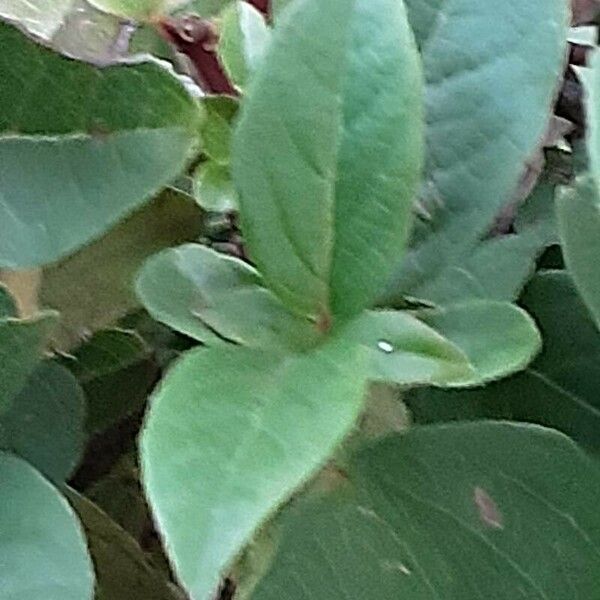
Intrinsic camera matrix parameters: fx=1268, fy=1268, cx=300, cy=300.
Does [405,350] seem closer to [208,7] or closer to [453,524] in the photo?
[453,524]

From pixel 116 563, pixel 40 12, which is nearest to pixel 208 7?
pixel 40 12

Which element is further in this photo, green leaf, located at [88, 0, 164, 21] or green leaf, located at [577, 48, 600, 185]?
green leaf, located at [88, 0, 164, 21]

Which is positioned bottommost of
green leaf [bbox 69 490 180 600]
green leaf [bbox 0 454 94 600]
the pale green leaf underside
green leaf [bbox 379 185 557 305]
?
green leaf [bbox 69 490 180 600]

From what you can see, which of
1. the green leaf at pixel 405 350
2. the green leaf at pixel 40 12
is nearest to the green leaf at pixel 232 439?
the green leaf at pixel 405 350

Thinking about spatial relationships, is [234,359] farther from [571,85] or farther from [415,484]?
[571,85]

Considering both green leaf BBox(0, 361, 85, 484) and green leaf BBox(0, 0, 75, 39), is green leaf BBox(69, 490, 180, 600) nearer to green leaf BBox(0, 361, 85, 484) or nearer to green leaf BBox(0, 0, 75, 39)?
green leaf BBox(0, 361, 85, 484)

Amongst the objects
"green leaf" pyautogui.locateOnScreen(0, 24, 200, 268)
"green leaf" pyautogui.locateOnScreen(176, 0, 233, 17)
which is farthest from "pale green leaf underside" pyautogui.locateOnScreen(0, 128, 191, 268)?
"green leaf" pyautogui.locateOnScreen(176, 0, 233, 17)
